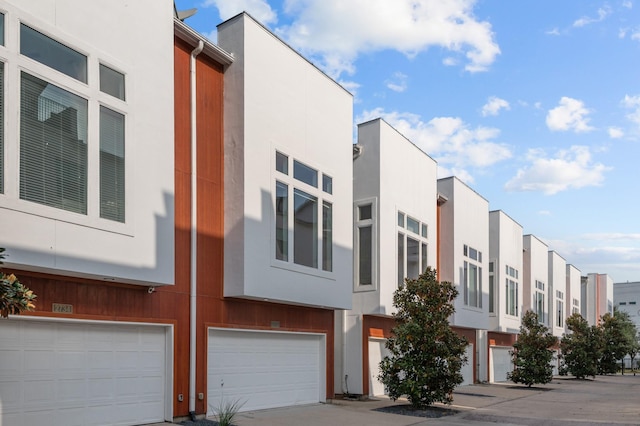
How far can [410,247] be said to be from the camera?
2211cm

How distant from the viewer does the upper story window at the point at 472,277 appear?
2636cm

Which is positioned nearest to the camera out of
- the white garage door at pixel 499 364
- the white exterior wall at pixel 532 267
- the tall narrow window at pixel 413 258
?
the tall narrow window at pixel 413 258

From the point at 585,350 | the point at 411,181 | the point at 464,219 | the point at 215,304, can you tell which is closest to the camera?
the point at 215,304

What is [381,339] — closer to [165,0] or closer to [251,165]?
[251,165]

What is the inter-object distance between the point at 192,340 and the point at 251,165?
384cm

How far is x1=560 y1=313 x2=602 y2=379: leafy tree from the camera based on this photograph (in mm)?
34906

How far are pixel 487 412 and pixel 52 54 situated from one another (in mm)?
13687

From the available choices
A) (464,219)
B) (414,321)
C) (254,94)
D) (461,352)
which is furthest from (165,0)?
(464,219)

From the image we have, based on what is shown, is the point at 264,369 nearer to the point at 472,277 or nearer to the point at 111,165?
the point at 111,165

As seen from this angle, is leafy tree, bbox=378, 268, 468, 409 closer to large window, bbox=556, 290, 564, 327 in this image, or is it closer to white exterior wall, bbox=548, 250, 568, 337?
white exterior wall, bbox=548, 250, 568, 337

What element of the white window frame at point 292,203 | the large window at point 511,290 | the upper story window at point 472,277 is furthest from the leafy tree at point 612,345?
the white window frame at point 292,203

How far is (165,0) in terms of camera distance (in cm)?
1242

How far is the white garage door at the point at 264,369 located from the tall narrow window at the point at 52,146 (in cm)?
475

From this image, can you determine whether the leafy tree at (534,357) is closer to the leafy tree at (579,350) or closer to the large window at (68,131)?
the leafy tree at (579,350)
